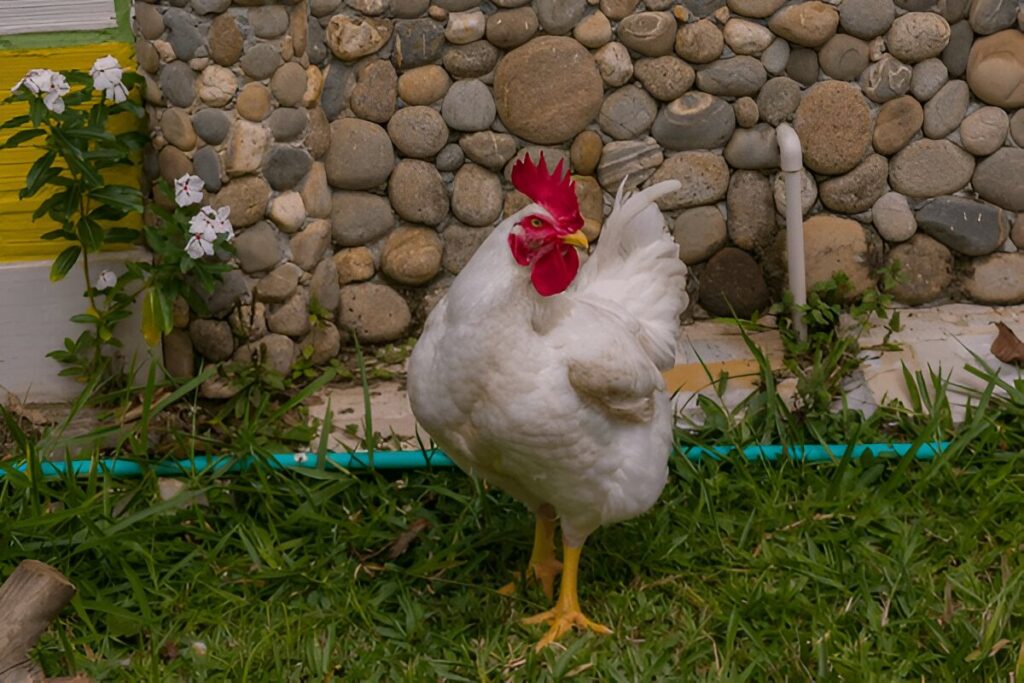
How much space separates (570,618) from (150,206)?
5.98ft

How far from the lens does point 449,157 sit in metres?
4.37

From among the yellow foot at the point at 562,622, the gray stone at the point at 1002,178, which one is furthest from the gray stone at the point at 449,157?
the gray stone at the point at 1002,178

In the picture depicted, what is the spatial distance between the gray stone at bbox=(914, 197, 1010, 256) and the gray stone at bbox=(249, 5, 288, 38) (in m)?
2.38

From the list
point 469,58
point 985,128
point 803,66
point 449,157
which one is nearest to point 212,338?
point 449,157

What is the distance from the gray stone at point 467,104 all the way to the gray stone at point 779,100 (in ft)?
3.21

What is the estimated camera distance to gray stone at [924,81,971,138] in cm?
447

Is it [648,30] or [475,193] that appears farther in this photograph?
[475,193]

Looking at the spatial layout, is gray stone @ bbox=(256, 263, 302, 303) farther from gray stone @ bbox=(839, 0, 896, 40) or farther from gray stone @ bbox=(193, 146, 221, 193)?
gray stone @ bbox=(839, 0, 896, 40)

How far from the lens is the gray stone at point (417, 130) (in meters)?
4.30

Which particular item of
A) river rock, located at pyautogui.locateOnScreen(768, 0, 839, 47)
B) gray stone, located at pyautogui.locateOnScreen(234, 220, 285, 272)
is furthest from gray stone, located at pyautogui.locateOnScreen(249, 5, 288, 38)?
river rock, located at pyautogui.locateOnScreen(768, 0, 839, 47)

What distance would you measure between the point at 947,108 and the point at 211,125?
101 inches

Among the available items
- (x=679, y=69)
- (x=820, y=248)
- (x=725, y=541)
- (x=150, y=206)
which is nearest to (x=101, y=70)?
(x=150, y=206)

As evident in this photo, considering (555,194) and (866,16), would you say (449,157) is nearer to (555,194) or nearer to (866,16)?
(866,16)

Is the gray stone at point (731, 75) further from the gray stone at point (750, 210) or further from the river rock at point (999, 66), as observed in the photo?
the river rock at point (999, 66)
